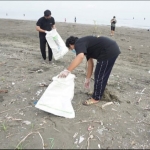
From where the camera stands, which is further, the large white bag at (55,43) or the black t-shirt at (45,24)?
the black t-shirt at (45,24)

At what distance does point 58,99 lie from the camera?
10.8 feet

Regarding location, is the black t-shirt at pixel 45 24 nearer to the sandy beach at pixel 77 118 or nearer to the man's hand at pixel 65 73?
the sandy beach at pixel 77 118

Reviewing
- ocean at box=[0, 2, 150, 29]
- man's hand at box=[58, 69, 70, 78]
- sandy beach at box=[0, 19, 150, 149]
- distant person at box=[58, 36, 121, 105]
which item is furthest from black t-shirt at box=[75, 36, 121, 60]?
ocean at box=[0, 2, 150, 29]

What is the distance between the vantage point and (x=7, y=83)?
4648mm

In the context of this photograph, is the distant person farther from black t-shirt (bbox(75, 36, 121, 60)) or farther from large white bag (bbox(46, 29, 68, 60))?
large white bag (bbox(46, 29, 68, 60))

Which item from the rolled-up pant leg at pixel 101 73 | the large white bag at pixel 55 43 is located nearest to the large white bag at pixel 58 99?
the rolled-up pant leg at pixel 101 73

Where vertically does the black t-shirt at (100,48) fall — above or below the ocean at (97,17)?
above

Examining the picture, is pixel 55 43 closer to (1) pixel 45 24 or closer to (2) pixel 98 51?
(1) pixel 45 24

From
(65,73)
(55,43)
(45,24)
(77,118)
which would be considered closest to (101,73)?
(65,73)

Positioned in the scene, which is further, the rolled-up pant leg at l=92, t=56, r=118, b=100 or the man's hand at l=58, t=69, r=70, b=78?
the rolled-up pant leg at l=92, t=56, r=118, b=100

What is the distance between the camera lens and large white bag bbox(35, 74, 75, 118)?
10.7 feet

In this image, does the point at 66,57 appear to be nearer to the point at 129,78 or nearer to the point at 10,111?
the point at 129,78

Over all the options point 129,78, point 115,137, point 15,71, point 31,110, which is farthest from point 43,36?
point 115,137

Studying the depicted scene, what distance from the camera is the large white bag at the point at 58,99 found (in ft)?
10.7
